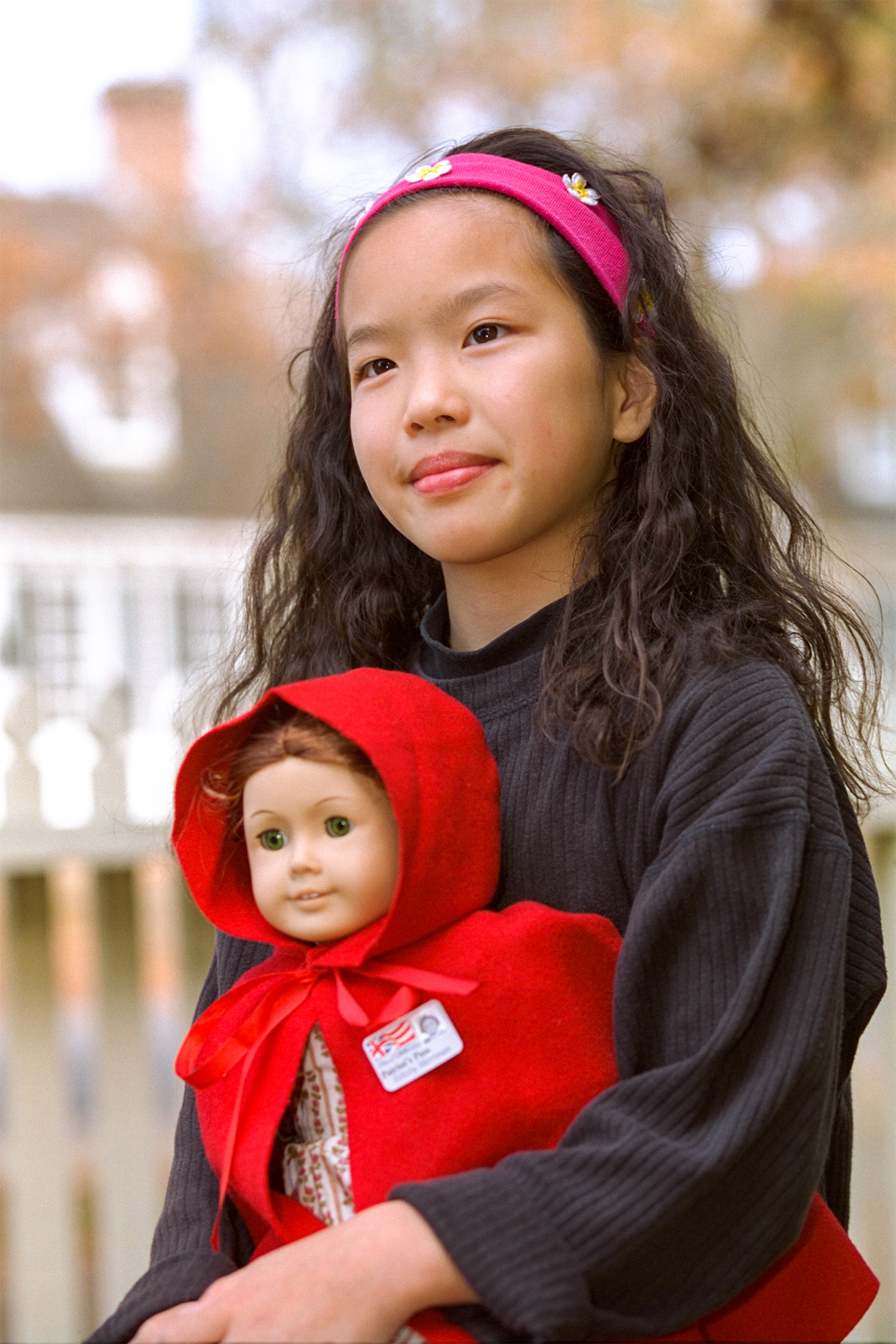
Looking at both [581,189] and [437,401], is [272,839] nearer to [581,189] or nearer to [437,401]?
[437,401]

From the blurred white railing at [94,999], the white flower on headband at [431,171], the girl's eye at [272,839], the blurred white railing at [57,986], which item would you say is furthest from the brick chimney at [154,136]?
the girl's eye at [272,839]

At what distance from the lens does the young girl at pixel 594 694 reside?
1235mm

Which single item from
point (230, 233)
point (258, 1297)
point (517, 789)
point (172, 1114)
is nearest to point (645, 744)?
point (517, 789)

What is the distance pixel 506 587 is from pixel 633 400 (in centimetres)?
27

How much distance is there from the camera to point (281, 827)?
4.78 feet

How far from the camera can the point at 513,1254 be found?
3.94ft

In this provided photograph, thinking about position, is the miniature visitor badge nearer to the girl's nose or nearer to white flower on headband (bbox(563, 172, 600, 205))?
the girl's nose

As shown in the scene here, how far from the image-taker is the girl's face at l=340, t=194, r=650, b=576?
5.19 ft

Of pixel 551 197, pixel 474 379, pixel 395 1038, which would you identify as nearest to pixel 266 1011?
pixel 395 1038

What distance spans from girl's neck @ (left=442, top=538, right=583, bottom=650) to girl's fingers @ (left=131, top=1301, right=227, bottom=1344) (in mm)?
797

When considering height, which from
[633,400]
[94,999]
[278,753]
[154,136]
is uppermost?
[154,136]

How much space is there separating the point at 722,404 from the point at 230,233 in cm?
774

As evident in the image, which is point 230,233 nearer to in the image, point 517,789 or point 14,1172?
point 14,1172

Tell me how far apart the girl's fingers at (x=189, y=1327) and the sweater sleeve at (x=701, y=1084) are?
21cm
